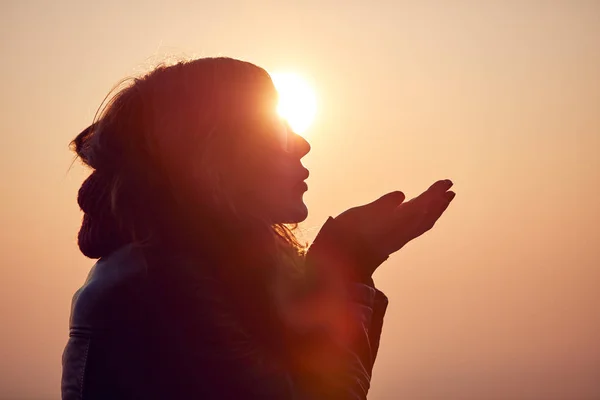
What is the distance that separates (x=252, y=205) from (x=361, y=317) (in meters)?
0.54

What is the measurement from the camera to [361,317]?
2396 millimetres

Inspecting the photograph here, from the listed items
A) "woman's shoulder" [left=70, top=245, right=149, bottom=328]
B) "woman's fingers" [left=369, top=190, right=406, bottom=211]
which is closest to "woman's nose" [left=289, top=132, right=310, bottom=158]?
"woman's fingers" [left=369, top=190, right=406, bottom=211]

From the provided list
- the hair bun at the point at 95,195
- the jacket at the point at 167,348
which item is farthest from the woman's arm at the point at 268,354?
the hair bun at the point at 95,195

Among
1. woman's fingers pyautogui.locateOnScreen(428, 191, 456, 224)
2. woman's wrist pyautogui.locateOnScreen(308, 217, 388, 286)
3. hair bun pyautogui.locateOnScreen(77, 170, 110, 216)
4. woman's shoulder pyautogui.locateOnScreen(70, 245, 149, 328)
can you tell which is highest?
woman's fingers pyautogui.locateOnScreen(428, 191, 456, 224)

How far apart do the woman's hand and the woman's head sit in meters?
0.25

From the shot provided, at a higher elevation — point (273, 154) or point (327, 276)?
point (273, 154)

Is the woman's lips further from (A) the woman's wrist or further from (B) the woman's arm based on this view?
(B) the woman's arm

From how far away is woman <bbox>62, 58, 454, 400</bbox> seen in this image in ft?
6.48

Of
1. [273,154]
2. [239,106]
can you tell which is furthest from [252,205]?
[239,106]

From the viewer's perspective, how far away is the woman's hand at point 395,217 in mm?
2635

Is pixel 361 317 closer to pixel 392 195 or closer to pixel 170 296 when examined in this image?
pixel 392 195

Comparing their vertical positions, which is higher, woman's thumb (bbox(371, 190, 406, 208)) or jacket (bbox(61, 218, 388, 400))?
woman's thumb (bbox(371, 190, 406, 208))

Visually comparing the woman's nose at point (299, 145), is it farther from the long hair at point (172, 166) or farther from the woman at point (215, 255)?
the long hair at point (172, 166)

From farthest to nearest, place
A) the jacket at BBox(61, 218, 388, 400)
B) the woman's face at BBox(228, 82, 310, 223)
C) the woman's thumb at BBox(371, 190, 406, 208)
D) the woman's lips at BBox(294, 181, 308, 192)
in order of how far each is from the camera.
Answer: the woman's thumb at BBox(371, 190, 406, 208), the woman's lips at BBox(294, 181, 308, 192), the woman's face at BBox(228, 82, 310, 223), the jacket at BBox(61, 218, 388, 400)
